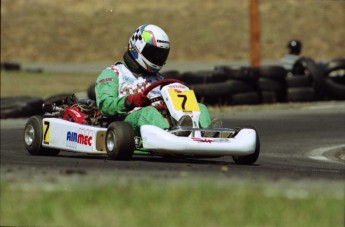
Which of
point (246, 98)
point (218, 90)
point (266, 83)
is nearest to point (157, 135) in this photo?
point (218, 90)

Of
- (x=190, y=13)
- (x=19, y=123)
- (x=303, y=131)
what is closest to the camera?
(x=303, y=131)

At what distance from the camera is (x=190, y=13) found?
41.3 m

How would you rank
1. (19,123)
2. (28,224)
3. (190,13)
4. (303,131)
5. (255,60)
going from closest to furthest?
(28,224)
(303,131)
(19,123)
(255,60)
(190,13)

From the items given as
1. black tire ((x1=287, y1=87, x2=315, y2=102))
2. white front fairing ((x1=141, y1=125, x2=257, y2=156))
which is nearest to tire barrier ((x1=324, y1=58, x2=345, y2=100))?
black tire ((x1=287, y1=87, x2=315, y2=102))

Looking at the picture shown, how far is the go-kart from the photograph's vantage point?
930cm

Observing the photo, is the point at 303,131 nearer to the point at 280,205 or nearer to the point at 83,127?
the point at 83,127

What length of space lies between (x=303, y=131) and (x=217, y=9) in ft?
92.2

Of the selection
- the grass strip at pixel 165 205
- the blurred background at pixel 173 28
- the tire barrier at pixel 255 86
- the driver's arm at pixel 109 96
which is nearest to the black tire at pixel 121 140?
the driver's arm at pixel 109 96

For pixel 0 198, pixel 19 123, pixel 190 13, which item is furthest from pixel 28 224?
pixel 190 13

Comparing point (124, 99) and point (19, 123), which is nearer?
point (124, 99)

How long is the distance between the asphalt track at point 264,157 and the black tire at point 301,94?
2.05 ft

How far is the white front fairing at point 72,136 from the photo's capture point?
10133 millimetres

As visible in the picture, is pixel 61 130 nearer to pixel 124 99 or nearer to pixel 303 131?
pixel 124 99

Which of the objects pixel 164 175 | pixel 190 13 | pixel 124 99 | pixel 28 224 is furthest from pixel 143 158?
pixel 190 13
